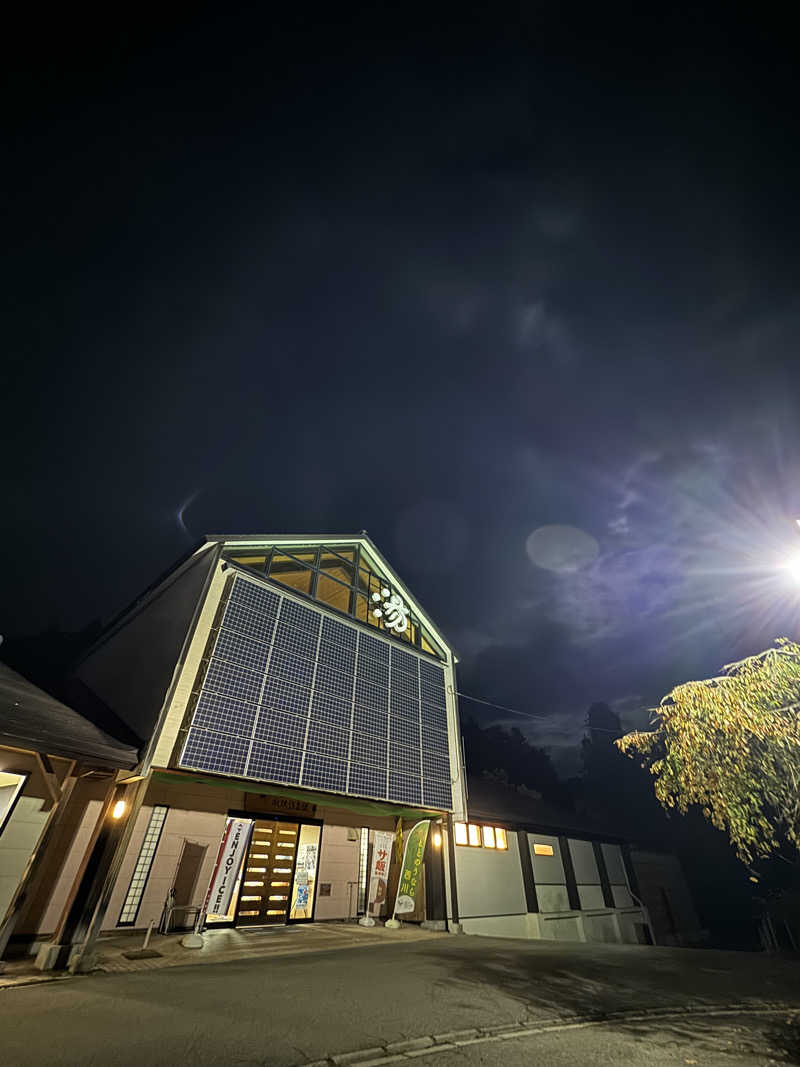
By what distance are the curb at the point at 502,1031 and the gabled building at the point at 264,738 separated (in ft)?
22.2

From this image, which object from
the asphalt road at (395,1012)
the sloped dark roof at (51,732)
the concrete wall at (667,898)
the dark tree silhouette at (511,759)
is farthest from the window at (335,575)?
the dark tree silhouette at (511,759)

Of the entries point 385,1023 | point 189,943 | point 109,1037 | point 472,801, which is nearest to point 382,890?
point 472,801

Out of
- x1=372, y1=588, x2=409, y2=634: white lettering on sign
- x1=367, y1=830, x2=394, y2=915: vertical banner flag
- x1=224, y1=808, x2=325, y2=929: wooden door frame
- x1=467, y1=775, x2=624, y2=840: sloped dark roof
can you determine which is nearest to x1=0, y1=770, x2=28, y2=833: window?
x1=224, y1=808, x2=325, y2=929: wooden door frame

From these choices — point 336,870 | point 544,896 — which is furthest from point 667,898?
point 336,870

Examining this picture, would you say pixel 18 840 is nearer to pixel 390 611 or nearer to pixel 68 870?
pixel 68 870

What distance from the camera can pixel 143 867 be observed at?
11367 mm

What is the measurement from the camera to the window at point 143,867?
35.7 feet

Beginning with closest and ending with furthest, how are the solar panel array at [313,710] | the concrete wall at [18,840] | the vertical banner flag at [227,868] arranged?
the concrete wall at [18,840]
the vertical banner flag at [227,868]
the solar panel array at [313,710]

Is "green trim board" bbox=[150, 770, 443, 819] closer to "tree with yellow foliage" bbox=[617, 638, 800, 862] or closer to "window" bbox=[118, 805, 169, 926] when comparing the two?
"window" bbox=[118, 805, 169, 926]

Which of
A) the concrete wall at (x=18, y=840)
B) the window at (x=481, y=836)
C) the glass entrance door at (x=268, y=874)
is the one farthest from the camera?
the window at (x=481, y=836)

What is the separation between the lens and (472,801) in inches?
730

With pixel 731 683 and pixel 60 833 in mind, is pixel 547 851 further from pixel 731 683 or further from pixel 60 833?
pixel 60 833

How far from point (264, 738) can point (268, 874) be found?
5.72 m

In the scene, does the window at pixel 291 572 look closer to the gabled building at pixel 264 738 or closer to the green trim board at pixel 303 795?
the gabled building at pixel 264 738
